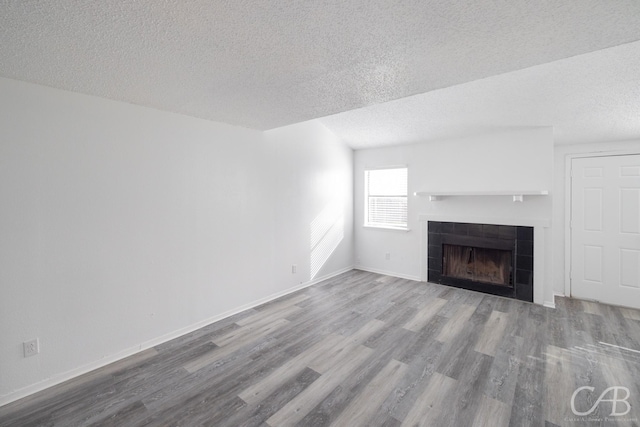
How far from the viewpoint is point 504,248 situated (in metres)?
4.09

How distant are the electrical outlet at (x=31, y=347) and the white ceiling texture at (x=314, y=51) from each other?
1973 millimetres

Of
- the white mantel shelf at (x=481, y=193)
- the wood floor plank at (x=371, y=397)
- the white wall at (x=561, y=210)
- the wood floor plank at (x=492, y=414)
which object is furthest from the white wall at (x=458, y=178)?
the wood floor plank at (x=371, y=397)

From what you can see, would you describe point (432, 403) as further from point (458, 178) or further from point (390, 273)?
point (458, 178)

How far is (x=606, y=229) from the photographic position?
152 inches

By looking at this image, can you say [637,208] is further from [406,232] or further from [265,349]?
[265,349]

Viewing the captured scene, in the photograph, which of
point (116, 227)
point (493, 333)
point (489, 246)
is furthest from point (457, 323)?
point (116, 227)

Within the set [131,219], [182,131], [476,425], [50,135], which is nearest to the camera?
[476,425]

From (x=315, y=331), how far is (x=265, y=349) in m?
0.61

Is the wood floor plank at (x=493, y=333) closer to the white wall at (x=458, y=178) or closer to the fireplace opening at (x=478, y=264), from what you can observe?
the fireplace opening at (x=478, y=264)

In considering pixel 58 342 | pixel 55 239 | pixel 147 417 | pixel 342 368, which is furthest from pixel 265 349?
Answer: pixel 55 239

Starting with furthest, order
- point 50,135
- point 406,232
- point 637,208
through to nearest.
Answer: point 406,232, point 637,208, point 50,135

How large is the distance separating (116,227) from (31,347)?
105 centimetres

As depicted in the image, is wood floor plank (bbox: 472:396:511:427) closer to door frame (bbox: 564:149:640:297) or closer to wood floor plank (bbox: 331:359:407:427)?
wood floor plank (bbox: 331:359:407:427)

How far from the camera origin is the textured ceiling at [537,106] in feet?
8.26
